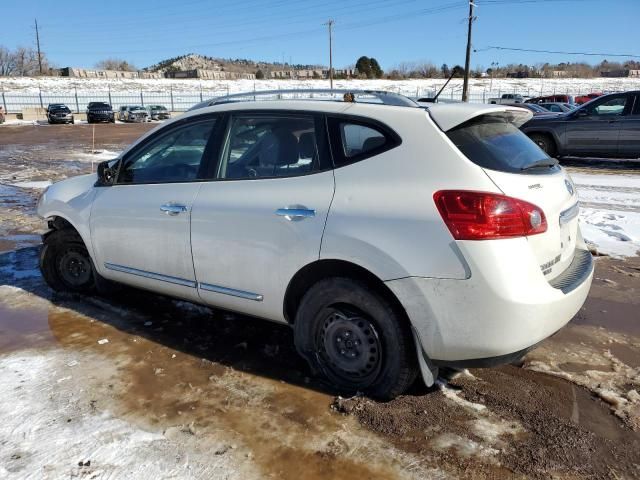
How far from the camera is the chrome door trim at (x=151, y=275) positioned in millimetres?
3857

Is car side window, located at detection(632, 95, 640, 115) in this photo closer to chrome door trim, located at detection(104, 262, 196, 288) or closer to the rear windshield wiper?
the rear windshield wiper

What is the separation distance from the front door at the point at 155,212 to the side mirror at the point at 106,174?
0.05 meters

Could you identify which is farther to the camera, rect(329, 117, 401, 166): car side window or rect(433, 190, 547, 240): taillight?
rect(329, 117, 401, 166): car side window

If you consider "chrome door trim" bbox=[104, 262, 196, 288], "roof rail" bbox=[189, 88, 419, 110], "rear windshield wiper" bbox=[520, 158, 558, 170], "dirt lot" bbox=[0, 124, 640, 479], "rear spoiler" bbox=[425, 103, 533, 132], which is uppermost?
"roof rail" bbox=[189, 88, 419, 110]

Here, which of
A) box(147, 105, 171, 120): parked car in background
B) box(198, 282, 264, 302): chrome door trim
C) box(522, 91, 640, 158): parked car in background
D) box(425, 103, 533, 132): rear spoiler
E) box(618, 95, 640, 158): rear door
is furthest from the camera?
box(147, 105, 171, 120): parked car in background

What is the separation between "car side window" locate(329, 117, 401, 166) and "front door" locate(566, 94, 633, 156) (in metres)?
11.4

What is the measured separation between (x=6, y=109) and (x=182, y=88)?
24000 mm

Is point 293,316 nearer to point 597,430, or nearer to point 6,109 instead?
point 597,430

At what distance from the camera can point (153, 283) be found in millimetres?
4113

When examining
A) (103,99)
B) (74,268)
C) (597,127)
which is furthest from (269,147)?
(103,99)

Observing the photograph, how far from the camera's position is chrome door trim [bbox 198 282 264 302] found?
11.4ft

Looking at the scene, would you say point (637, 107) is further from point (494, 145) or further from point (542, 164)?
point (494, 145)

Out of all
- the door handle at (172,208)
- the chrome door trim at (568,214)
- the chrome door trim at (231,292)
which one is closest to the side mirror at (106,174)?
the door handle at (172,208)

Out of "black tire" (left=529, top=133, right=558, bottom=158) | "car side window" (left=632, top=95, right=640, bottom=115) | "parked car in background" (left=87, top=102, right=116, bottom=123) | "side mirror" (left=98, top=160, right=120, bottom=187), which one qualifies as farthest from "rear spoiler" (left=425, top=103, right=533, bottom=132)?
"parked car in background" (left=87, top=102, right=116, bottom=123)
